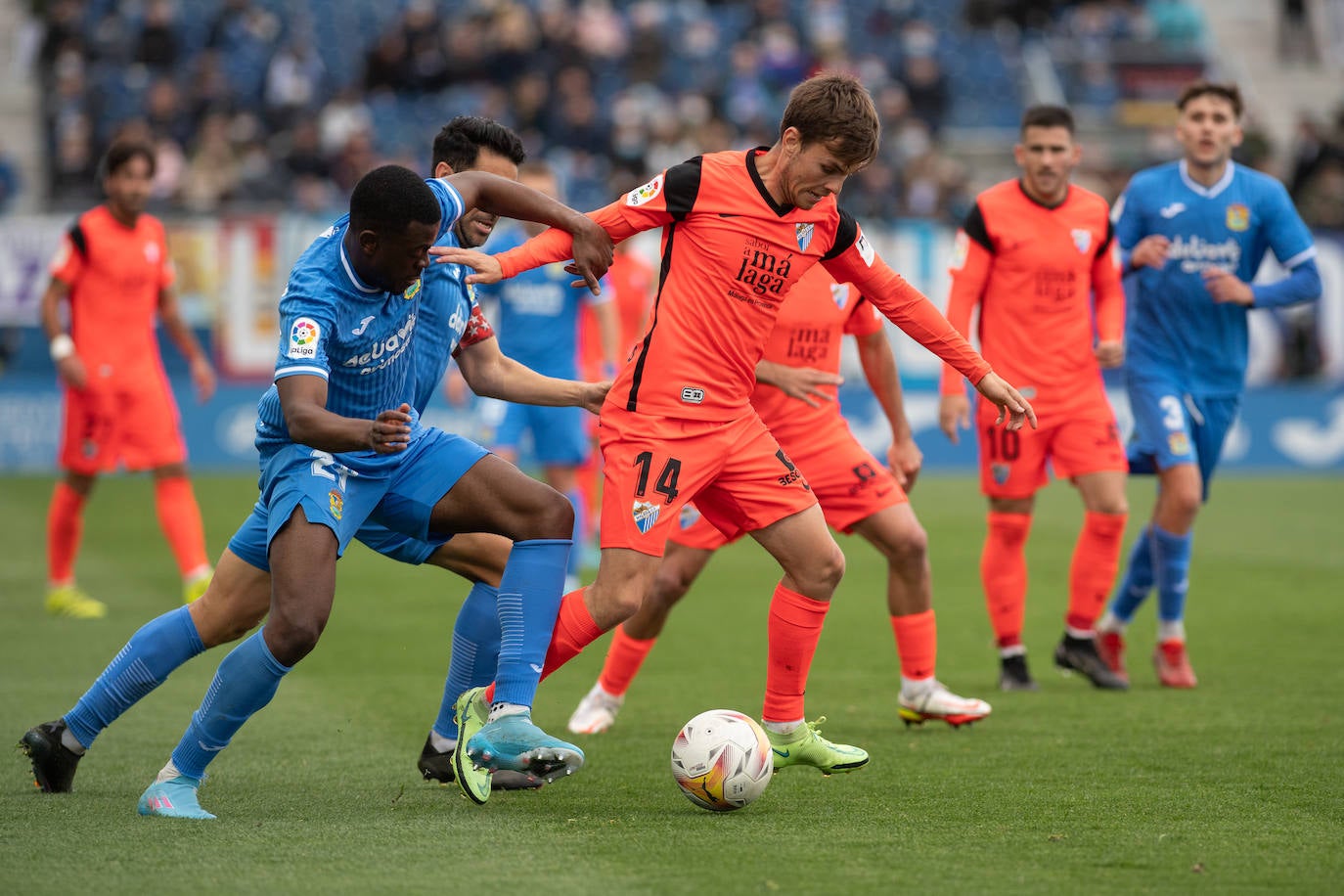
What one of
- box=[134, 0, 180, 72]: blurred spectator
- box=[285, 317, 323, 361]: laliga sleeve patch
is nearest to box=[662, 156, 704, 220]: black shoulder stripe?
box=[285, 317, 323, 361]: laliga sleeve patch

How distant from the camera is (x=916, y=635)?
676 cm

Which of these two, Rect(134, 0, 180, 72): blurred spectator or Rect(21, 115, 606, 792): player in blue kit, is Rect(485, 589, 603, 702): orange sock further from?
Rect(134, 0, 180, 72): blurred spectator

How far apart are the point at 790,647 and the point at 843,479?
1052 millimetres

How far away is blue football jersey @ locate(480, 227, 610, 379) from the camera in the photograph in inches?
434

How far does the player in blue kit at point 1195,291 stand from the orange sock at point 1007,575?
0.63m

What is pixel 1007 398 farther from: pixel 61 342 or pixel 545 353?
pixel 61 342

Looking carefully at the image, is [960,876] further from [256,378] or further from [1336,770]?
[256,378]

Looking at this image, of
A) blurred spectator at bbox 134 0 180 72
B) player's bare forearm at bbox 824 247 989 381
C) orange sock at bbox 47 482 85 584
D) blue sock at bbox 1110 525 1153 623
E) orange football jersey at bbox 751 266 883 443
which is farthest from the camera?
blurred spectator at bbox 134 0 180 72

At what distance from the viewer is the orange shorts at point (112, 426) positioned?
1021cm

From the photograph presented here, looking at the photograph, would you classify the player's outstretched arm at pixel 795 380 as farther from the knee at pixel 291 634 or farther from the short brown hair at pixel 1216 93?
the short brown hair at pixel 1216 93

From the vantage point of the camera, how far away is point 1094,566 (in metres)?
7.90

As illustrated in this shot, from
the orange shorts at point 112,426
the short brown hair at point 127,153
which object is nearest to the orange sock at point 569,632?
the orange shorts at point 112,426

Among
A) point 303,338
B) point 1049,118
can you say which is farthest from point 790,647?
point 1049,118

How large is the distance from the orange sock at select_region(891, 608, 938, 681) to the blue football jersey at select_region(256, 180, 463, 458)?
2410 millimetres
